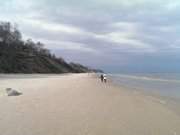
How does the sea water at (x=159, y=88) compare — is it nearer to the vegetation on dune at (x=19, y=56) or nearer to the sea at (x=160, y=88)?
the sea at (x=160, y=88)

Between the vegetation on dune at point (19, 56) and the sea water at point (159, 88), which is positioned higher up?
the vegetation on dune at point (19, 56)

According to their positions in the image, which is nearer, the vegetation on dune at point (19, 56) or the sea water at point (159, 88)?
the sea water at point (159, 88)

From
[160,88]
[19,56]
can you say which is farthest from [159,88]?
[19,56]

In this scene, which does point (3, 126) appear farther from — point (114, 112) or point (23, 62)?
point (23, 62)

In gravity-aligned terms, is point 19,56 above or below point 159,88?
above

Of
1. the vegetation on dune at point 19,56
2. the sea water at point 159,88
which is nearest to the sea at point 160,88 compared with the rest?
the sea water at point 159,88

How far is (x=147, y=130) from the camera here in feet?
32.6

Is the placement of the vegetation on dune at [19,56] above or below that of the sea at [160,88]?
above

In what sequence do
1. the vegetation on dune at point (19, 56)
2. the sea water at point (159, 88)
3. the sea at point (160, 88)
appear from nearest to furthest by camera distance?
1. the sea at point (160, 88)
2. the sea water at point (159, 88)
3. the vegetation on dune at point (19, 56)

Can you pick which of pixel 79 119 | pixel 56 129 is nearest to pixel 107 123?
pixel 79 119

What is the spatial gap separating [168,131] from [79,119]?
331 centimetres

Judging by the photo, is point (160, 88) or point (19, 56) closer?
point (160, 88)

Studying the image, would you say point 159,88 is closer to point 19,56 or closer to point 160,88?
point 160,88

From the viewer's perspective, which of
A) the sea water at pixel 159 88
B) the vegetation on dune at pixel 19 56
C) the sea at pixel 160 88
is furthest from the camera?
the vegetation on dune at pixel 19 56
